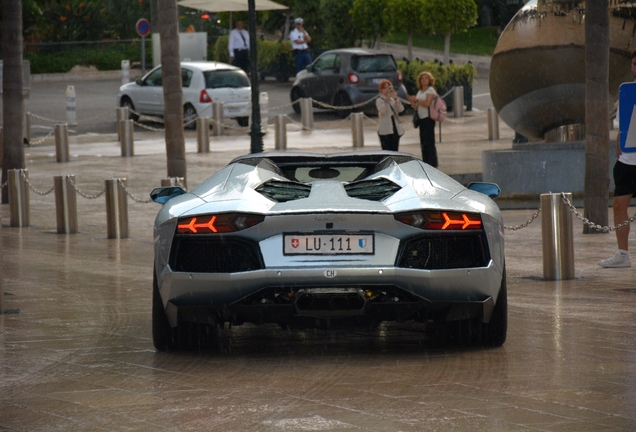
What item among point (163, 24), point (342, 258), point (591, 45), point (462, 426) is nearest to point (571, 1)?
point (591, 45)

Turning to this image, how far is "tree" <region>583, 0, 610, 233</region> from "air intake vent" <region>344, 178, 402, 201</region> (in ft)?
20.4

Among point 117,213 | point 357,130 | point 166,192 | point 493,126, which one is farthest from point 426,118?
point 166,192

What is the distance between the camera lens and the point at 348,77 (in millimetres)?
30078

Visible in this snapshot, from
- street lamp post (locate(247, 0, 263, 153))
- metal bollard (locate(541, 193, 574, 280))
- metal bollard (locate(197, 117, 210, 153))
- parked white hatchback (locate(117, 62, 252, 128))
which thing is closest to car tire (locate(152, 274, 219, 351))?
metal bollard (locate(541, 193, 574, 280))

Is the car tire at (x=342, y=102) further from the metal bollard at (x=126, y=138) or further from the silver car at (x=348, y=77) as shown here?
the metal bollard at (x=126, y=138)

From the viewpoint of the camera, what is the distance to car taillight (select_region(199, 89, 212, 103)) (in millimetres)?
28281

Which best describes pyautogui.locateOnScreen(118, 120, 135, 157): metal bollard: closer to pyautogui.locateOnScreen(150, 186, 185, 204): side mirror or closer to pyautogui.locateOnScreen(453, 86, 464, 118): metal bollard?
pyautogui.locateOnScreen(453, 86, 464, 118): metal bollard

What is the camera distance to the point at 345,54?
30.5 metres

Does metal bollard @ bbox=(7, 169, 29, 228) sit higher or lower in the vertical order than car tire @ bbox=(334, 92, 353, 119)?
lower

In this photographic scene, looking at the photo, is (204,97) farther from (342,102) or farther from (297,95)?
(297,95)

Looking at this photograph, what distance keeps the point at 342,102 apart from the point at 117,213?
17348mm

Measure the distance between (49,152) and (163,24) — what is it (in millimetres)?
11156

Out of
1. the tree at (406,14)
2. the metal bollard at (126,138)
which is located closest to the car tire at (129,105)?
the metal bollard at (126,138)

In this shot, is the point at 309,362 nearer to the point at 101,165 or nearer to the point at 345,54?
the point at 101,165
